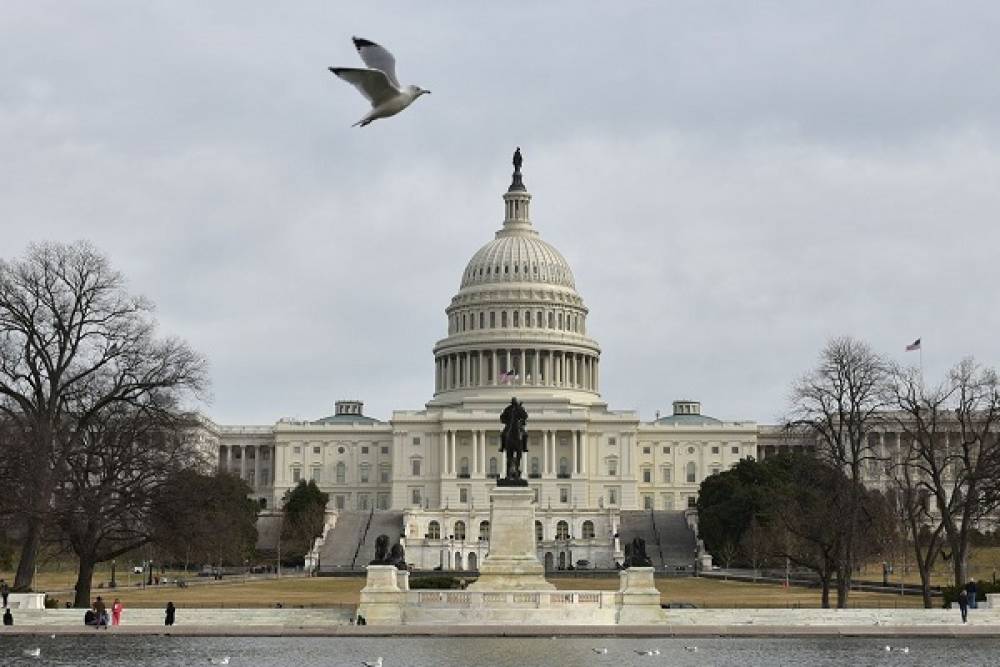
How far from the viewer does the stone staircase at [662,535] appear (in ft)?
449

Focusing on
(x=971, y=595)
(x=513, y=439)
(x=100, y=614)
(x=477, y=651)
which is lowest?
(x=477, y=651)

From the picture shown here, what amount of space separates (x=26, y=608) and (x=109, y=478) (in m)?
6.25

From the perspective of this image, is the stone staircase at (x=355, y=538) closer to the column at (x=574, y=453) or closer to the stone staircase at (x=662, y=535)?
the stone staircase at (x=662, y=535)

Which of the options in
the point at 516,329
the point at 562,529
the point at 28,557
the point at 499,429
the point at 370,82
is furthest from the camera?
the point at 516,329

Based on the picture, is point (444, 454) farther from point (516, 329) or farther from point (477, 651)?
point (477, 651)

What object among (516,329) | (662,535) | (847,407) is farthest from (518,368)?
(847,407)

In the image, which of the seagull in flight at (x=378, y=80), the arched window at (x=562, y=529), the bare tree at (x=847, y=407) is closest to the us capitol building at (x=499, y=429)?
the arched window at (x=562, y=529)

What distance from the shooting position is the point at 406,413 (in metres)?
185

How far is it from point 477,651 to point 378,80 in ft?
81.1

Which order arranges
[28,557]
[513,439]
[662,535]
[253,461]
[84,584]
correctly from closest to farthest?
1. [513,439]
2. [84,584]
3. [28,557]
4. [662,535]
5. [253,461]

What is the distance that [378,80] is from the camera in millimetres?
25953

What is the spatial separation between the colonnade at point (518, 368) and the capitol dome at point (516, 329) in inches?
4.1

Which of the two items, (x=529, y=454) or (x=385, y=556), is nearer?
(x=385, y=556)

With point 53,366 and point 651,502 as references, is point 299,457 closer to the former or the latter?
point 651,502
